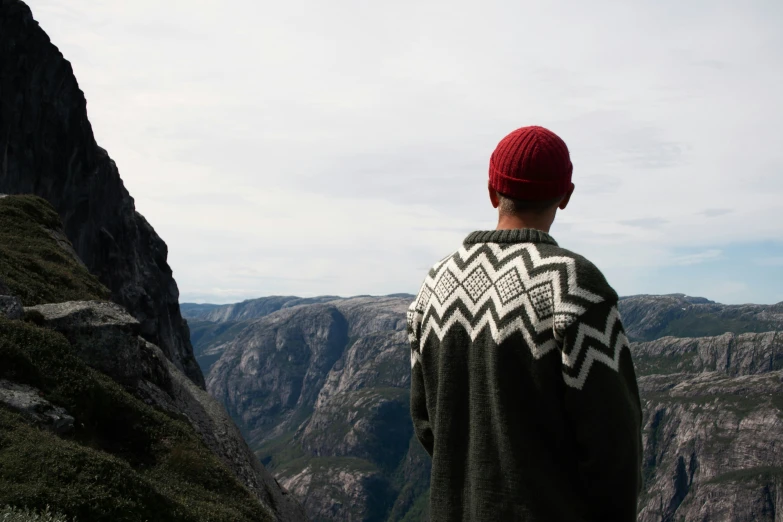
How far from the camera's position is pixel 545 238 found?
598cm

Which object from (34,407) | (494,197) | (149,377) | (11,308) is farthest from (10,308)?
(494,197)

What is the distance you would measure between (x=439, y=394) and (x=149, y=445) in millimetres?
22455

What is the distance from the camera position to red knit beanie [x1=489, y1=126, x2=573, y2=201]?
6219 mm

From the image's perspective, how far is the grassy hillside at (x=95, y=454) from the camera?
17.5 meters

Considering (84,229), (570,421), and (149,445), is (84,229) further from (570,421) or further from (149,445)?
(570,421)

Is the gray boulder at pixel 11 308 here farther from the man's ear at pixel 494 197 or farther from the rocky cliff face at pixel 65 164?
the rocky cliff face at pixel 65 164

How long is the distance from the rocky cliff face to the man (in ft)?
308

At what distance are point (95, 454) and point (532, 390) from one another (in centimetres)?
1859

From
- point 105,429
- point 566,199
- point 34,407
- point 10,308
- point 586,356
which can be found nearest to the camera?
point 586,356

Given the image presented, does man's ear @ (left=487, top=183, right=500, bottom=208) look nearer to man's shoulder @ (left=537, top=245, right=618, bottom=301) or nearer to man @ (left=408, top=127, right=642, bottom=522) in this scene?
man @ (left=408, top=127, right=642, bottom=522)

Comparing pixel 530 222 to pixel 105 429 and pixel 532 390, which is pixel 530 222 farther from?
pixel 105 429

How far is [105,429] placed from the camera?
24578 mm

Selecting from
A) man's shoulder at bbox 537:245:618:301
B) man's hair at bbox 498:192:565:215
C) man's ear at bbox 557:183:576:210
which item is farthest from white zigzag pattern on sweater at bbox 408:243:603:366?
man's ear at bbox 557:183:576:210

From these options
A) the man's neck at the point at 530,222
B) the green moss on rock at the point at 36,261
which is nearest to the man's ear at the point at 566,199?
the man's neck at the point at 530,222
